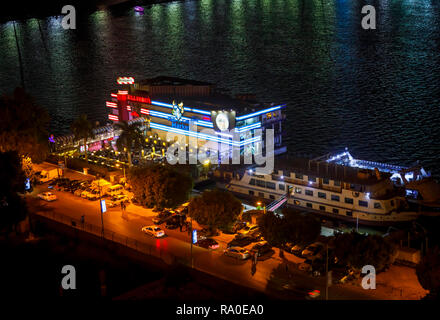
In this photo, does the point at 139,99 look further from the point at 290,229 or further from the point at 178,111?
the point at 290,229

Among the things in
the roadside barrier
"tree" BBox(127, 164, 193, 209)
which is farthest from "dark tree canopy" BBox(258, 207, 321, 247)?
"tree" BBox(127, 164, 193, 209)

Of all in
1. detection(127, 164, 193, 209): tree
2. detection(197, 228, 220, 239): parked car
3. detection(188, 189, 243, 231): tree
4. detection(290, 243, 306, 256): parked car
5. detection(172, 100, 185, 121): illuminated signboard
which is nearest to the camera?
detection(290, 243, 306, 256): parked car

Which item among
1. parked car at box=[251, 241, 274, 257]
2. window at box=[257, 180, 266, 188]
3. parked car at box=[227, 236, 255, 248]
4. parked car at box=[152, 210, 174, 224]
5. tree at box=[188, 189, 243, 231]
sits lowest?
window at box=[257, 180, 266, 188]

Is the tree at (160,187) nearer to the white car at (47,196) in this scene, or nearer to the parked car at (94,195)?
the parked car at (94,195)

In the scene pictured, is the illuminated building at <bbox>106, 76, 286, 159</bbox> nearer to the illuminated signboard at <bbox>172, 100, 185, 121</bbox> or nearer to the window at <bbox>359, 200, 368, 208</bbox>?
the illuminated signboard at <bbox>172, 100, 185, 121</bbox>

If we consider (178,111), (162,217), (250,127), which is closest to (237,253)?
(162,217)

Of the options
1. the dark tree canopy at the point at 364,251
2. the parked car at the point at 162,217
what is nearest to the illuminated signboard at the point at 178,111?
the parked car at the point at 162,217

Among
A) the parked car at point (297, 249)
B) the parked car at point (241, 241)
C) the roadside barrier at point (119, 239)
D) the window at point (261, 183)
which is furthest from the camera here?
the window at point (261, 183)

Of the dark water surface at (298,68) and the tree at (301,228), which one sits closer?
the tree at (301,228)
